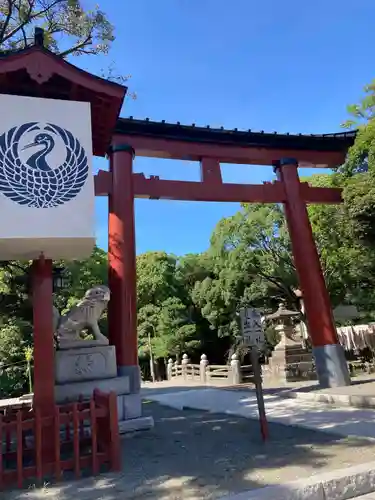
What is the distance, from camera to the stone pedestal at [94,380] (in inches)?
277

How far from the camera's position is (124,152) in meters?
10.6

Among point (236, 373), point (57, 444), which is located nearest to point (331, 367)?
point (236, 373)

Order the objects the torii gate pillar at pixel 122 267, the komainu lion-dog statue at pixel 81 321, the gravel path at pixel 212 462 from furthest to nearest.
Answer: the torii gate pillar at pixel 122 267
the komainu lion-dog statue at pixel 81 321
the gravel path at pixel 212 462

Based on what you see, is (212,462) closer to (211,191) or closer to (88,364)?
(88,364)

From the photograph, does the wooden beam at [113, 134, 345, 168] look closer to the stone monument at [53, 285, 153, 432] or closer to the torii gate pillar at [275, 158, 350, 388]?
the torii gate pillar at [275, 158, 350, 388]

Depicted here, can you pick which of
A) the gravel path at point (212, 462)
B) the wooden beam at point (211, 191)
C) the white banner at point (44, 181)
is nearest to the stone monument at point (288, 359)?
the wooden beam at point (211, 191)

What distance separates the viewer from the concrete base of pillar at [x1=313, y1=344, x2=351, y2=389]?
10.8m

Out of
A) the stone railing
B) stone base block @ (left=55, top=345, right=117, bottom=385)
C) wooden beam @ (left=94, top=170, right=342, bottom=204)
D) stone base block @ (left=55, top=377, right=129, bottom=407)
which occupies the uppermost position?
wooden beam @ (left=94, top=170, right=342, bottom=204)

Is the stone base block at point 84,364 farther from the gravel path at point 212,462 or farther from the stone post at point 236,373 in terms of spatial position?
the stone post at point 236,373

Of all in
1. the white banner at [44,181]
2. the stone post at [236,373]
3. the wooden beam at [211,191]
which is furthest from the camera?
the stone post at [236,373]

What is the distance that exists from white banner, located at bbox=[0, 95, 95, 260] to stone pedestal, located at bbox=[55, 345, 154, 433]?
2199mm

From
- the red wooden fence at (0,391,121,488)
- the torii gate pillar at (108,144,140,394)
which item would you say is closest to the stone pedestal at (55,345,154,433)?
the torii gate pillar at (108,144,140,394)

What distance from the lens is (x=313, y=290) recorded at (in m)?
11.5

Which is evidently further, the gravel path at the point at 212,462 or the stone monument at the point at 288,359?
the stone monument at the point at 288,359
